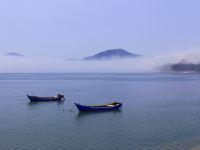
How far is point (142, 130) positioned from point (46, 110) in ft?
109

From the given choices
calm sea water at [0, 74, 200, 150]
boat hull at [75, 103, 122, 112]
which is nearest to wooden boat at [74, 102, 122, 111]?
boat hull at [75, 103, 122, 112]

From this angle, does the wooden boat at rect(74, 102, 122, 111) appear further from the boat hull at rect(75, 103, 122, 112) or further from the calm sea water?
the calm sea water

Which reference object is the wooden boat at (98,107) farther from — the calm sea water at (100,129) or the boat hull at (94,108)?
the calm sea water at (100,129)

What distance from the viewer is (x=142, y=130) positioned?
53.4 m

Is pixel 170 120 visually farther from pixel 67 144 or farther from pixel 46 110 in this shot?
pixel 46 110

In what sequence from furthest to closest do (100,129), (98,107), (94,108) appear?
(98,107) < (94,108) < (100,129)

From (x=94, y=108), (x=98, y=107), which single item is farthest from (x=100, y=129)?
A: (x=98, y=107)

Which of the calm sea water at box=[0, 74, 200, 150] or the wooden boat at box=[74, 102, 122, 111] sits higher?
the wooden boat at box=[74, 102, 122, 111]

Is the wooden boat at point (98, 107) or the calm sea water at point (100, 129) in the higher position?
the wooden boat at point (98, 107)

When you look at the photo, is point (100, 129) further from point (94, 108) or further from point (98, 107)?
point (98, 107)

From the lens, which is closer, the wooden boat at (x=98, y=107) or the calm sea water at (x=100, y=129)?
the calm sea water at (x=100, y=129)

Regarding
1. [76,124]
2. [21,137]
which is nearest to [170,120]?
[76,124]

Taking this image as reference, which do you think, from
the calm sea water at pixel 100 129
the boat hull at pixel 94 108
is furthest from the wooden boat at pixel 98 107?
the calm sea water at pixel 100 129

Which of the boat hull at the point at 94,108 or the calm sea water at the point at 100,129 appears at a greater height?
the boat hull at the point at 94,108
